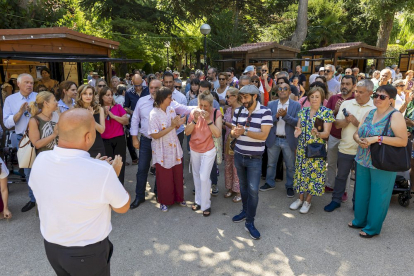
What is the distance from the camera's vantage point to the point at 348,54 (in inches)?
680

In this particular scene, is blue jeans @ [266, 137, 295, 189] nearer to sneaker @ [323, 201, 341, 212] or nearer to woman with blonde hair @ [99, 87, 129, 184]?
sneaker @ [323, 201, 341, 212]

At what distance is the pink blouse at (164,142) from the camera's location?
14.0ft

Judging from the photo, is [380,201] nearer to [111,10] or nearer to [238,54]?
[238,54]

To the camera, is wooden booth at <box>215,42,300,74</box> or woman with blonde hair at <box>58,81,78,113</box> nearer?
woman with blonde hair at <box>58,81,78,113</box>

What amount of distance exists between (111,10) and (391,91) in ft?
62.3

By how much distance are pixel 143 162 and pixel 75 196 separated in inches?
117

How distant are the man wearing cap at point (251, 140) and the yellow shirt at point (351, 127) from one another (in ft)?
4.43

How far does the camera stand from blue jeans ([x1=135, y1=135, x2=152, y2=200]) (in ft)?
15.5

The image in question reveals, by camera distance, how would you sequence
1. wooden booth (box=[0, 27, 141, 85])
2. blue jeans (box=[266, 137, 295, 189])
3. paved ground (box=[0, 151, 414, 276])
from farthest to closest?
wooden booth (box=[0, 27, 141, 85]), blue jeans (box=[266, 137, 295, 189]), paved ground (box=[0, 151, 414, 276])

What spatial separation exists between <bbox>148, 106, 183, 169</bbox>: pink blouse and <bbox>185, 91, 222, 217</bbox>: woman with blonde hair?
25cm

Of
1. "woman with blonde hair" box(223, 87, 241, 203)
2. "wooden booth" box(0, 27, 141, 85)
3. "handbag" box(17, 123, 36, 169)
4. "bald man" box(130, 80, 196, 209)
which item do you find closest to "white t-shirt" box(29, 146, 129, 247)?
"bald man" box(130, 80, 196, 209)

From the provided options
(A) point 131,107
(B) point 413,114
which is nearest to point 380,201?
(B) point 413,114

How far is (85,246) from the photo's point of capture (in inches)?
76.5

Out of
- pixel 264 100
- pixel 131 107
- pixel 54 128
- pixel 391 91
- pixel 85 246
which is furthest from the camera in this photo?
pixel 264 100
